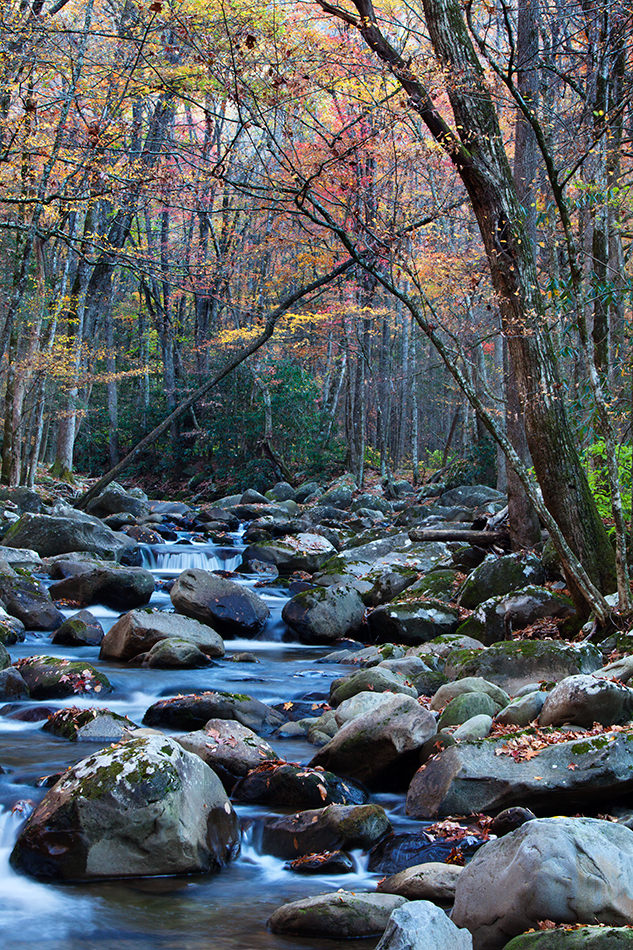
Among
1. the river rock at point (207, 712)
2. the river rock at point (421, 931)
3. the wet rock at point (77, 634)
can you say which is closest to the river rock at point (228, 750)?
the river rock at point (207, 712)

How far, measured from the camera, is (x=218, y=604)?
9.54 metres

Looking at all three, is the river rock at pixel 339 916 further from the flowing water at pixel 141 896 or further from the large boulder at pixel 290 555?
the large boulder at pixel 290 555

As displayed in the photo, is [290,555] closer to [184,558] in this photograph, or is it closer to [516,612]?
[184,558]

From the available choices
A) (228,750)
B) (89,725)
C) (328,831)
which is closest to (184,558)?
(89,725)

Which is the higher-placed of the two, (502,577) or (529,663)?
(502,577)

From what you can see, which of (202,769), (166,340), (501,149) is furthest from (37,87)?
(166,340)

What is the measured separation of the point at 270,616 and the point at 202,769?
6018mm

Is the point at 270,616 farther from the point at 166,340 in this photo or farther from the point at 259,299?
the point at 166,340

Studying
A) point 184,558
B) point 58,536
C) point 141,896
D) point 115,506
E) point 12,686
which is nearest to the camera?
point 141,896

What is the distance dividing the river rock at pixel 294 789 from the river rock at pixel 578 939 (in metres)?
2.07

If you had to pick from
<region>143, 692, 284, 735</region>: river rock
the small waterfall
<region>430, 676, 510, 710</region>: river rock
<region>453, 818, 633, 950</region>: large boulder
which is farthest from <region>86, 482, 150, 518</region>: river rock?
<region>453, 818, 633, 950</region>: large boulder

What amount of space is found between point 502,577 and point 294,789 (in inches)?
183

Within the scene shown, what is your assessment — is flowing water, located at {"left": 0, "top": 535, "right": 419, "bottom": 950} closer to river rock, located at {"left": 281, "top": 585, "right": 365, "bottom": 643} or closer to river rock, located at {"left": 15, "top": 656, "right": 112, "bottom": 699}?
river rock, located at {"left": 15, "top": 656, "right": 112, "bottom": 699}

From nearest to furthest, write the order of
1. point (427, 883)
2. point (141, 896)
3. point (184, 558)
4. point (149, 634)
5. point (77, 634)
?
point (427, 883)
point (141, 896)
point (149, 634)
point (77, 634)
point (184, 558)
